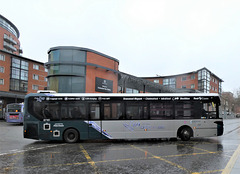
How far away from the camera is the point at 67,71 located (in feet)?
86.4

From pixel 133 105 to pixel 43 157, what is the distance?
219 inches

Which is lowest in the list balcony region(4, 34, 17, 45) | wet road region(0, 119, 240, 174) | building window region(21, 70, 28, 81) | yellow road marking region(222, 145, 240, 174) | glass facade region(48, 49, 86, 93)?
wet road region(0, 119, 240, 174)

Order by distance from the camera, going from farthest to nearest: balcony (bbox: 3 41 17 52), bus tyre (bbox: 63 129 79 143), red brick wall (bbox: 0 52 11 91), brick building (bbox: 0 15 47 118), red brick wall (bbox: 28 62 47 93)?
balcony (bbox: 3 41 17 52)
red brick wall (bbox: 28 62 47 93)
red brick wall (bbox: 0 52 11 91)
brick building (bbox: 0 15 47 118)
bus tyre (bbox: 63 129 79 143)

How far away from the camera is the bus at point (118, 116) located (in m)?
11.7

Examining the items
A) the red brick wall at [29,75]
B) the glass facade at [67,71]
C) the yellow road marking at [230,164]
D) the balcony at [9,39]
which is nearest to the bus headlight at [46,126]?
the yellow road marking at [230,164]

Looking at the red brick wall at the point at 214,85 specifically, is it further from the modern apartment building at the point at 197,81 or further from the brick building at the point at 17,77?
the brick building at the point at 17,77

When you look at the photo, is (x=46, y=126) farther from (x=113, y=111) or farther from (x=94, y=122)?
(x=113, y=111)

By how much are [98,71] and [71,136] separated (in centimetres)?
1744

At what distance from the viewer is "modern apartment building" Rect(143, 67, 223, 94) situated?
63.9 meters

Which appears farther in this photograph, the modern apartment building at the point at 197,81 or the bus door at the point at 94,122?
the modern apartment building at the point at 197,81

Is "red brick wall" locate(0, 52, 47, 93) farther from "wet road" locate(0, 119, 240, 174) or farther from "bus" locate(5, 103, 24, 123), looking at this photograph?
"wet road" locate(0, 119, 240, 174)

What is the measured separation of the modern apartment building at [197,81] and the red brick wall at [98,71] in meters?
40.3

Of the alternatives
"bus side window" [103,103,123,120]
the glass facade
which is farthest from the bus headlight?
the glass facade

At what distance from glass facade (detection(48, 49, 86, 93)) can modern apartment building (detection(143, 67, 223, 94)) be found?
4609 centimetres
